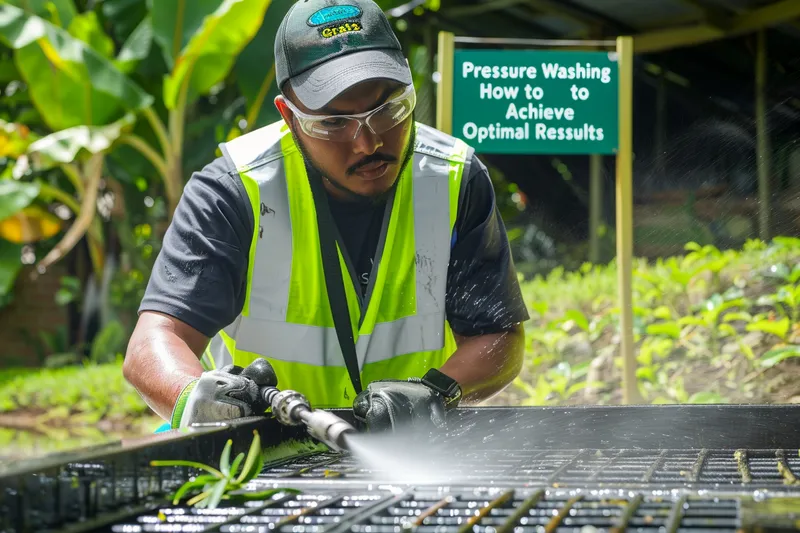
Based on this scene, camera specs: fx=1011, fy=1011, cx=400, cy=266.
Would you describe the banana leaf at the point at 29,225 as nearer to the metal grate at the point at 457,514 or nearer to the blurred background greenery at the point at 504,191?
the blurred background greenery at the point at 504,191

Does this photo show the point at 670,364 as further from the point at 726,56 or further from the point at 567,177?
the point at 567,177

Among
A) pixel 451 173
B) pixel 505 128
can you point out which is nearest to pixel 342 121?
pixel 451 173

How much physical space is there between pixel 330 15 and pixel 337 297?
741 millimetres

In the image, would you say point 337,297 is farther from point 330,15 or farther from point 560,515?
point 560,515

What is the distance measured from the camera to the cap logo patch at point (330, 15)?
2.62 metres

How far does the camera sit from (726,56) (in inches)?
338

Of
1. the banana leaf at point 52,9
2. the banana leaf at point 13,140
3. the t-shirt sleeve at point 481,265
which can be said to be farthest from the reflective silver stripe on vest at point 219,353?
the banana leaf at point 52,9

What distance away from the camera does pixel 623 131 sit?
4656 mm

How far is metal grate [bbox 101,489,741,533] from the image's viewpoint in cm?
133

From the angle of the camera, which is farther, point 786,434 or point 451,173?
point 451,173

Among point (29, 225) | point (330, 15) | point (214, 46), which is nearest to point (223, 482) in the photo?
point (330, 15)

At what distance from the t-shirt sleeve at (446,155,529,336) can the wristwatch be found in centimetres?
54

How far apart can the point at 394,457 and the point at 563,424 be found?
46 cm

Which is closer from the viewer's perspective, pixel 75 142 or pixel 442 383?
pixel 442 383
